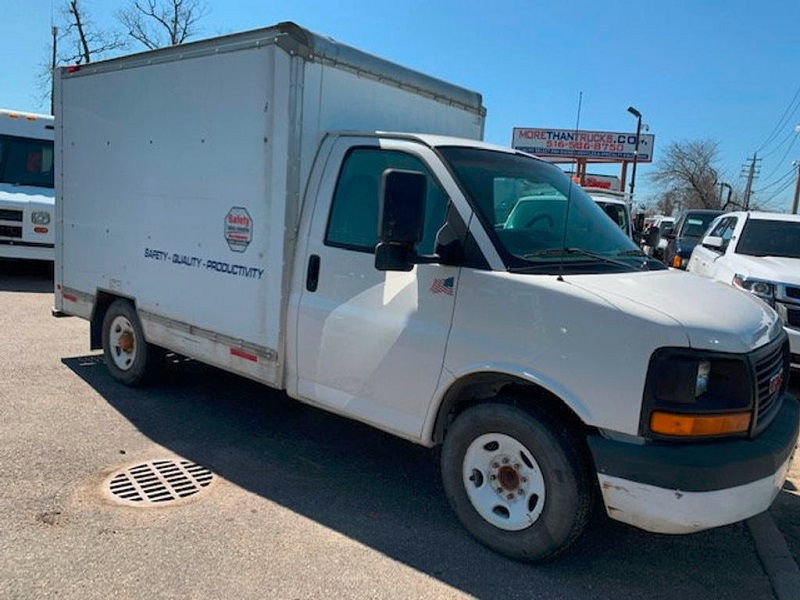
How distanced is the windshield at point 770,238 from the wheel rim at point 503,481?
20.5 feet

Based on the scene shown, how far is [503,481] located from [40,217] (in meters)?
10.9

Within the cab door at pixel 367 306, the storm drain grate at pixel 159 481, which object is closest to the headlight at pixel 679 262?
the cab door at pixel 367 306

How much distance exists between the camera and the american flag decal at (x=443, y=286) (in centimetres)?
352

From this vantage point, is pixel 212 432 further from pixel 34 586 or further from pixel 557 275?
pixel 557 275

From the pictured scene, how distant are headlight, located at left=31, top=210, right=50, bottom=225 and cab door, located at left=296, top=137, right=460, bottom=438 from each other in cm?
937

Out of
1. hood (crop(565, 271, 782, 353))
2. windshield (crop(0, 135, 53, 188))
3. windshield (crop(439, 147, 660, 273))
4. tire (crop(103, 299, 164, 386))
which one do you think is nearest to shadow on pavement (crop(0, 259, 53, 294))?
windshield (crop(0, 135, 53, 188))

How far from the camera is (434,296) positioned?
3590 millimetres

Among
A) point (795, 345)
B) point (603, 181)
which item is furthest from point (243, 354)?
point (603, 181)

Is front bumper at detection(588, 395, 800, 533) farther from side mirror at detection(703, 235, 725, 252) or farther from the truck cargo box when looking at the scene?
side mirror at detection(703, 235, 725, 252)

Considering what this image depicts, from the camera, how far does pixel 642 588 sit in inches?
129

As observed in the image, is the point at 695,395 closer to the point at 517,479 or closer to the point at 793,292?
the point at 517,479

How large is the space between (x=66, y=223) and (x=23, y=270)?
843 cm

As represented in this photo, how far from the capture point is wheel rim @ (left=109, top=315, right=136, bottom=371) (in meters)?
5.83

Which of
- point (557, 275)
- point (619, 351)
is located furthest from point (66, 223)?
point (619, 351)
